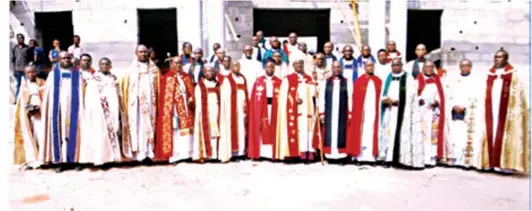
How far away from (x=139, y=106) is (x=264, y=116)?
1498 millimetres

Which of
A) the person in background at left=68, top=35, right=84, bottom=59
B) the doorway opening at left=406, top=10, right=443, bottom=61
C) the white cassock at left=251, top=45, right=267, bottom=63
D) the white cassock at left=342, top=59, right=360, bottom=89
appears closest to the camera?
the white cassock at left=342, top=59, right=360, bottom=89

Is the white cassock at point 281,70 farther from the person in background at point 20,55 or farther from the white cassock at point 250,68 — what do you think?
the person in background at point 20,55

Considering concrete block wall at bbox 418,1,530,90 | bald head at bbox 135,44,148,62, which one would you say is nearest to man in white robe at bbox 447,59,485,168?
bald head at bbox 135,44,148,62

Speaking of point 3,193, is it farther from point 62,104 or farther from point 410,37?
point 410,37

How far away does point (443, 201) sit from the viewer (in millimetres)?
4289

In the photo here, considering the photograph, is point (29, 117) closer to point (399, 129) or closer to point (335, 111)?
point (335, 111)

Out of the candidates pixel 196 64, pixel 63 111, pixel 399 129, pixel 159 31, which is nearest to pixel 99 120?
pixel 63 111

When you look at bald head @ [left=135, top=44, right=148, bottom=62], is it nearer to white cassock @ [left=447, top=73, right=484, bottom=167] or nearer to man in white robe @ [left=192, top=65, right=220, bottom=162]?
man in white robe @ [left=192, top=65, right=220, bottom=162]

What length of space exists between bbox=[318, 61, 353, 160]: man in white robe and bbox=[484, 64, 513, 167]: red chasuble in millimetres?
1508

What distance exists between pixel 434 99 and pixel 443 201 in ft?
4.84

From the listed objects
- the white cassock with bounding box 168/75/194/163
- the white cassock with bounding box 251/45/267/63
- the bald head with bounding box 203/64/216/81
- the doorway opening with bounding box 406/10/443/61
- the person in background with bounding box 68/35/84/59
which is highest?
the doorway opening with bounding box 406/10/443/61

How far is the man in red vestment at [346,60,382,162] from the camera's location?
18.0 feet

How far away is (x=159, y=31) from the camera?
11.9 m

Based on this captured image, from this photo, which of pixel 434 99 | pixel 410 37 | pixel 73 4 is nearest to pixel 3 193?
pixel 434 99
